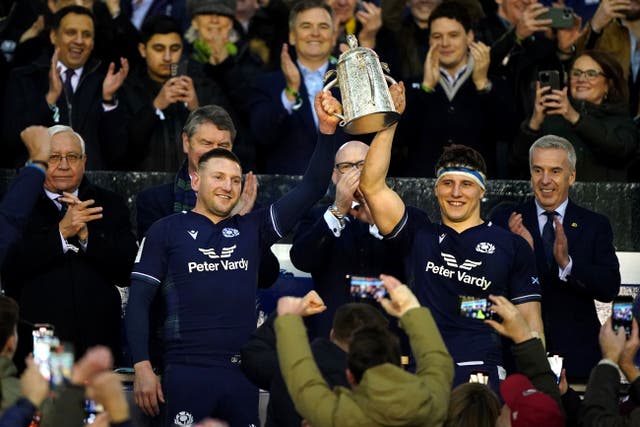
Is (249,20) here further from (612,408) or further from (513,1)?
(612,408)

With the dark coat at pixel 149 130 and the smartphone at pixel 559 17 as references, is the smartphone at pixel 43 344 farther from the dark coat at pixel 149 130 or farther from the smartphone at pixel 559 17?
the smartphone at pixel 559 17

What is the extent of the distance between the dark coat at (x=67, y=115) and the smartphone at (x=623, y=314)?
420cm

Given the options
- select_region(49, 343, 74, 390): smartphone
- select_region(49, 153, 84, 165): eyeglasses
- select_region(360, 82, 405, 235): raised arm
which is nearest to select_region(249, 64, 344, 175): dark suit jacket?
select_region(49, 153, 84, 165): eyeglasses

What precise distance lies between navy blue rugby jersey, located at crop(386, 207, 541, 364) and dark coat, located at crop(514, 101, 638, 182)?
1.95 meters

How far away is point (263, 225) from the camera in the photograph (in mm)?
9180

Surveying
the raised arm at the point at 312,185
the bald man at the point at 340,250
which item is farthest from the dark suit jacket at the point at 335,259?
the raised arm at the point at 312,185

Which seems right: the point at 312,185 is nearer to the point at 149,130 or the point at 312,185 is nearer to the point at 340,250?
the point at 340,250

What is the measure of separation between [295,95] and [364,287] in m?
2.33

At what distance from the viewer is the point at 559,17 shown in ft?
39.2

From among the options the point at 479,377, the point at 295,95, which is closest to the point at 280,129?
the point at 295,95

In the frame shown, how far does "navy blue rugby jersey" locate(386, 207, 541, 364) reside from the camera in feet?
28.8

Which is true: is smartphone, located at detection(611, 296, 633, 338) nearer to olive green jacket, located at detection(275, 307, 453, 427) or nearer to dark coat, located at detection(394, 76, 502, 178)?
olive green jacket, located at detection(275, 307, 453, 427)

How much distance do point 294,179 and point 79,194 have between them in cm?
167

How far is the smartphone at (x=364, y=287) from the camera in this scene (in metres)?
9.35
